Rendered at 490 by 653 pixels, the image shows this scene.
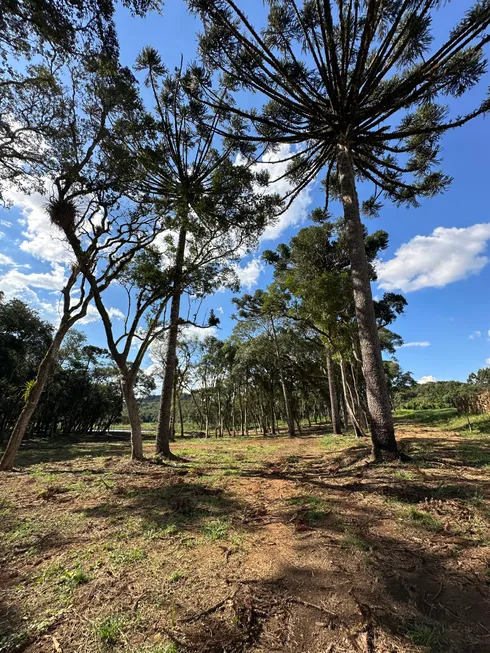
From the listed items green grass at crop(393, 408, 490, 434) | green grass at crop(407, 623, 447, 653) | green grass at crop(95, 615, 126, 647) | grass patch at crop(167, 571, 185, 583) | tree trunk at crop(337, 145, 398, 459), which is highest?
tree trunk at crop(337, 145, 398, 459)

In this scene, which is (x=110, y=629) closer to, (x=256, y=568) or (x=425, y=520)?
(x=256, y=568)

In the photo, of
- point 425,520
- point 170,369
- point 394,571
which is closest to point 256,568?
point 394,571

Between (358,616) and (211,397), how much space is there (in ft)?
127

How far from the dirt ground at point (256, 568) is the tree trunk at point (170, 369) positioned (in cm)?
463

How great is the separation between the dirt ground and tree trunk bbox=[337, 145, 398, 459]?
1137 mm

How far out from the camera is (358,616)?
2.45 meters

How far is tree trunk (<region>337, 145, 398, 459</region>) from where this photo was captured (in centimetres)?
734

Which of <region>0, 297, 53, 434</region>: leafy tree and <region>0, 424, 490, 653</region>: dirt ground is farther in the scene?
<region>0, 297, 53, 434</region>: leafy tree

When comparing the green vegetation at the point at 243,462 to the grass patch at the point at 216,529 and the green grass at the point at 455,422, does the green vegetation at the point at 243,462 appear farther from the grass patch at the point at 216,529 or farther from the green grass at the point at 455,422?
the green grass at the point at 455,422

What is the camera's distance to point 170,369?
1138cm

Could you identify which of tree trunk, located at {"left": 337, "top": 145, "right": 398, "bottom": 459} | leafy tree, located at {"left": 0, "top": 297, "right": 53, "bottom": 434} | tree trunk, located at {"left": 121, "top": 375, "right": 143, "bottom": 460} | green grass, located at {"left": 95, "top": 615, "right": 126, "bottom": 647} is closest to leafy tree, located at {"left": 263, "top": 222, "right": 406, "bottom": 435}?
tree trunk, located at {"left": 337, "top": 145, "right": 398, "bottom": 459}

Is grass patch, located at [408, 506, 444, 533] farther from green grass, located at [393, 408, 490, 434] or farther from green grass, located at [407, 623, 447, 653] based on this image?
green grass, located at [393, 408, 490, 434]

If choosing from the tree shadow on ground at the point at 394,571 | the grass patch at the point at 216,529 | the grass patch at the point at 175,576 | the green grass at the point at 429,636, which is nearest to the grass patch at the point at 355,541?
the tree shadow on ground at the point at 394,571

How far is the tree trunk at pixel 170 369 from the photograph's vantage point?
10945mm
